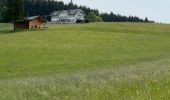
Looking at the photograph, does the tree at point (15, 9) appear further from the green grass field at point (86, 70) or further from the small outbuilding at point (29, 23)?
the green grass field at point (86, 70)

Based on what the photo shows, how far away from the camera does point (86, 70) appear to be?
121 feet

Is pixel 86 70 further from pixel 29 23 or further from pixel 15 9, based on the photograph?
pixel 15 9

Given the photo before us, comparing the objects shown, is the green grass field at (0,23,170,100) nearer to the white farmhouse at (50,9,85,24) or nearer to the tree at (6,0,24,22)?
the tree at (6,0,24,22)

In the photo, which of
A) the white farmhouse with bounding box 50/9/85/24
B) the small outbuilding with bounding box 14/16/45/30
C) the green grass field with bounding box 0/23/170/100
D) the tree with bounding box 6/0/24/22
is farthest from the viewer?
the white farmhouse with bounding box 50/9/85/24

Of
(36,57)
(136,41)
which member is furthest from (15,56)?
(136,41)

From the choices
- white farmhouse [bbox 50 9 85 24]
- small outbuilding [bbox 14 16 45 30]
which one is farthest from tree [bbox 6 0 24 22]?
white farmhouse [bbox 50 9 85 24]

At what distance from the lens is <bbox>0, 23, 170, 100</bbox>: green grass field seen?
897 cm

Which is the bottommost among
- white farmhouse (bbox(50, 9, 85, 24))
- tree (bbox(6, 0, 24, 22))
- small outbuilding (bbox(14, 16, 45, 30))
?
white farmhouse (bbox(50, 9, 85, 24))

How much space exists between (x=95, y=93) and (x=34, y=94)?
4.37 feet

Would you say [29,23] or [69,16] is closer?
[29,23]

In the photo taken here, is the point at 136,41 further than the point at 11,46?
Yes

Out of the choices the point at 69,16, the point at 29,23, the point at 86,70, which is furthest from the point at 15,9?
the point at 86,70

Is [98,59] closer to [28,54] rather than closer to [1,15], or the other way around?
[28,54]

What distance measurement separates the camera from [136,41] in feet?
262
